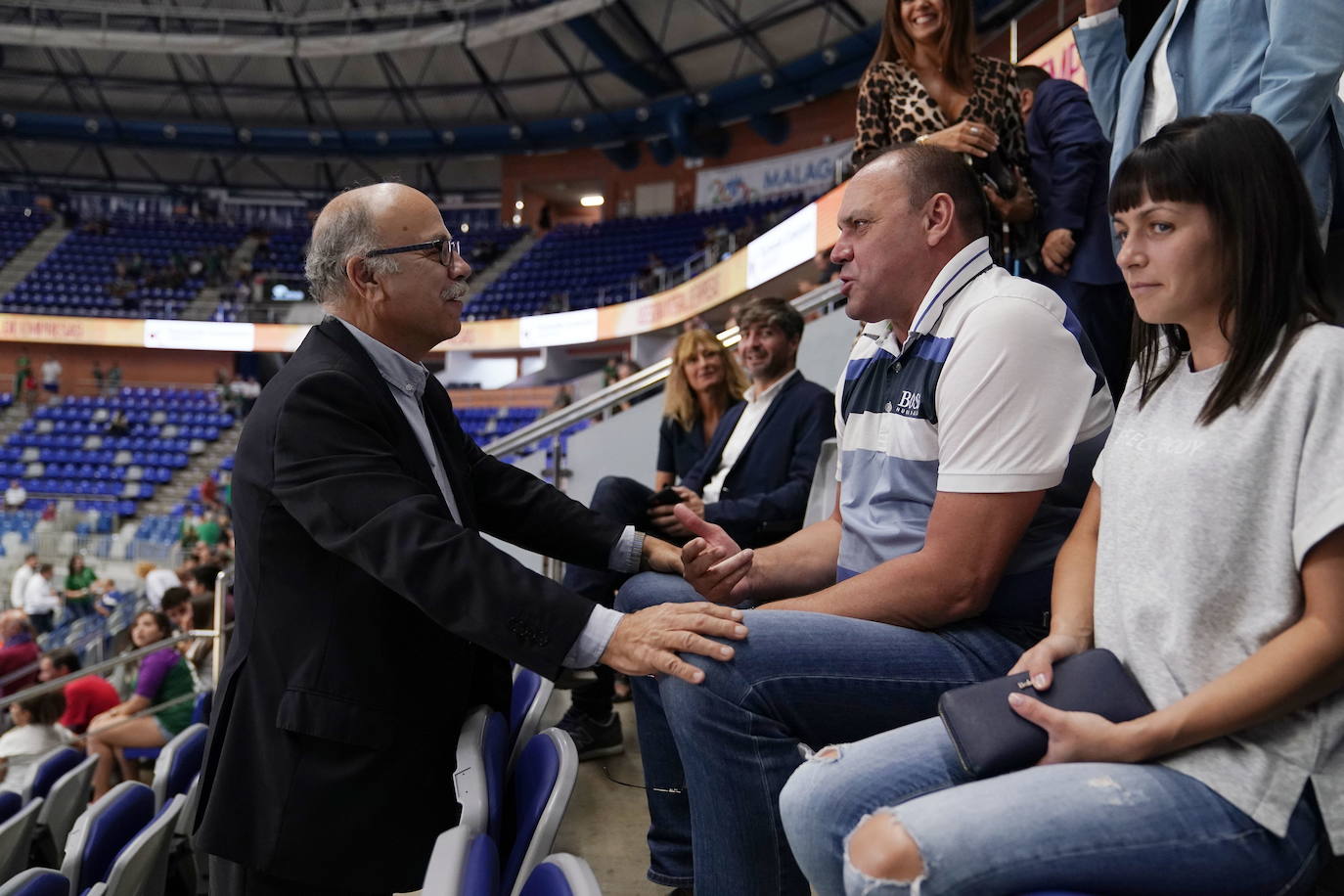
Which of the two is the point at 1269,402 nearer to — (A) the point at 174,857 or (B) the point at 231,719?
(B) the point at 231,719

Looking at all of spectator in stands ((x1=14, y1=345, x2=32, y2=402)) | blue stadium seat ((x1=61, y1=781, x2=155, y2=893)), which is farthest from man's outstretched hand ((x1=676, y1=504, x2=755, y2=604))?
spectator in stands ((x1=14, y1=345, x2=32, y2=402))

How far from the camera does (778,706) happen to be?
1.23 metres

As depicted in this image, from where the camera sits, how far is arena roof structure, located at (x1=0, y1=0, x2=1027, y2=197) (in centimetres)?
1546

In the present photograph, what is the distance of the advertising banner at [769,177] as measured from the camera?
16.2 metres

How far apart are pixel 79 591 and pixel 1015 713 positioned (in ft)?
35.4

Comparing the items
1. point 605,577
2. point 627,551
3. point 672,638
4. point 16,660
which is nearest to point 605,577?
point 605,577

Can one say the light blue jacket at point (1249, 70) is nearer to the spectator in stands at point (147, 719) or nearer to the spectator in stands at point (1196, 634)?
the spectator in stands at point (1196, 634)

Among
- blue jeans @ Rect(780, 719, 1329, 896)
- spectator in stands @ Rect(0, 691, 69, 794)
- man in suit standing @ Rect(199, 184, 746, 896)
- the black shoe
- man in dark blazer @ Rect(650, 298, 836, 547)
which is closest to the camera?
blue jeans @ Rect(780, 719, 1329, 896)

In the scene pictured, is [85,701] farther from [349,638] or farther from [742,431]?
[349,638]

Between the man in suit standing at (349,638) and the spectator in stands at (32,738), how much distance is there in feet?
11.6

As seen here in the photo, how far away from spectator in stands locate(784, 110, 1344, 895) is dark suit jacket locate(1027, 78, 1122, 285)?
114cm

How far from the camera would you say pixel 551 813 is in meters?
1.28

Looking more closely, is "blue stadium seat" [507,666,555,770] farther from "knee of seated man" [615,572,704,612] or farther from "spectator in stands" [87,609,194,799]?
"spectator in stands" [87,609,194,799]

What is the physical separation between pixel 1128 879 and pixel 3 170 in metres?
26.1
